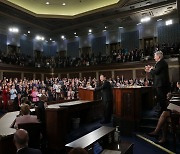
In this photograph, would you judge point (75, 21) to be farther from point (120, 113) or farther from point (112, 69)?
point (120, 113)

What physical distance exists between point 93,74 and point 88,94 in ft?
30.4

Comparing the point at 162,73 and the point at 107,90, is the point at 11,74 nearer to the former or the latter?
the point at 107,90

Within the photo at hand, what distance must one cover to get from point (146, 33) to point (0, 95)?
12268mm

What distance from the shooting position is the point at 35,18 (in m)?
15.4

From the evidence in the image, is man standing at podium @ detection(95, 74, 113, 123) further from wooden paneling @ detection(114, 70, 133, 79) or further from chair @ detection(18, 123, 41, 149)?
wooden paneling @ detection(114, 70, 133, 79)

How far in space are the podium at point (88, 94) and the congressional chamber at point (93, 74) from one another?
0.04 metres

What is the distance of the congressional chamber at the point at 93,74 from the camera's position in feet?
13.4

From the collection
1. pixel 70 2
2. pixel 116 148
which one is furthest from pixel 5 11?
pixel 116 148

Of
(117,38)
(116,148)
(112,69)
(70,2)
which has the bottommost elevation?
(116,148)

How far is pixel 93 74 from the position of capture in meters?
16.7

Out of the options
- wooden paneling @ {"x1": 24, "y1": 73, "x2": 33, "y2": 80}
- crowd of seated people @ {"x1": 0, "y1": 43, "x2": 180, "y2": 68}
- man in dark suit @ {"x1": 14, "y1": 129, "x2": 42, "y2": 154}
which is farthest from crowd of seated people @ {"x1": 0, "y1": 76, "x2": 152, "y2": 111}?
man in dark suit @ {"x1": 14, "y1": 129, "x2": 42, "y2": 154}

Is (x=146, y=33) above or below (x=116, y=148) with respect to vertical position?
above

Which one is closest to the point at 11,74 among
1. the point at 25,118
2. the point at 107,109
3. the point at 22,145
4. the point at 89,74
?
the point at 89,74

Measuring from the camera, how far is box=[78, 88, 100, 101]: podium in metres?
7.29
